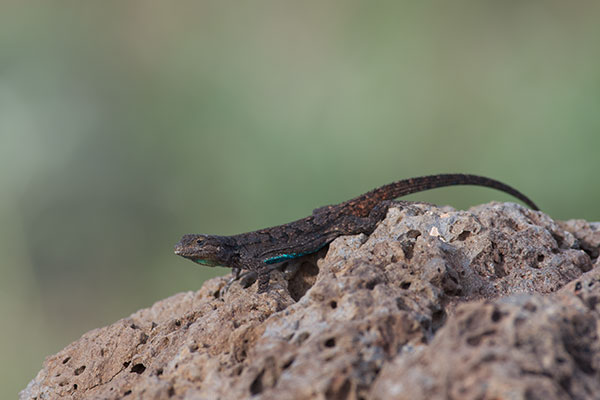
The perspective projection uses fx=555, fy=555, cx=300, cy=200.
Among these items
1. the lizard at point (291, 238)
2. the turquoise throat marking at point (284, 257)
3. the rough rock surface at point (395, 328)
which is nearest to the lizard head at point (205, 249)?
the lizard at point (291, 238)

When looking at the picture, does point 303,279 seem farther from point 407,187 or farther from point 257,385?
point 257,385

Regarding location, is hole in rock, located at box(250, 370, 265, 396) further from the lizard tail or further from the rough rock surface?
the lizard tail

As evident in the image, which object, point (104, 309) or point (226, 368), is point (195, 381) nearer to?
point (226, 368)

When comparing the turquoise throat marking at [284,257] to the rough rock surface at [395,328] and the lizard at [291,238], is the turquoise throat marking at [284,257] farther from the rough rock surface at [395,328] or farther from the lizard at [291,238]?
the rough rock surface at [395,328]

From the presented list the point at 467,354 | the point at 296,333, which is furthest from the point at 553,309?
the point at 296,333

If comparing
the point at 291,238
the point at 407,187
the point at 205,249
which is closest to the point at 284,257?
the point at 291,238

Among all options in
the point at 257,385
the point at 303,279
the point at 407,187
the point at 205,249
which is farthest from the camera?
the point at 407,187

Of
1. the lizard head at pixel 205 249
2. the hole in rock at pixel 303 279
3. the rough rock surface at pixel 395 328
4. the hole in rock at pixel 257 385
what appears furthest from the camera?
the lizard head at pixel 205 249

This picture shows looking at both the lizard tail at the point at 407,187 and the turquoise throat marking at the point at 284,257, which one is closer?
the turquoise throat marking at the point at 284,257
